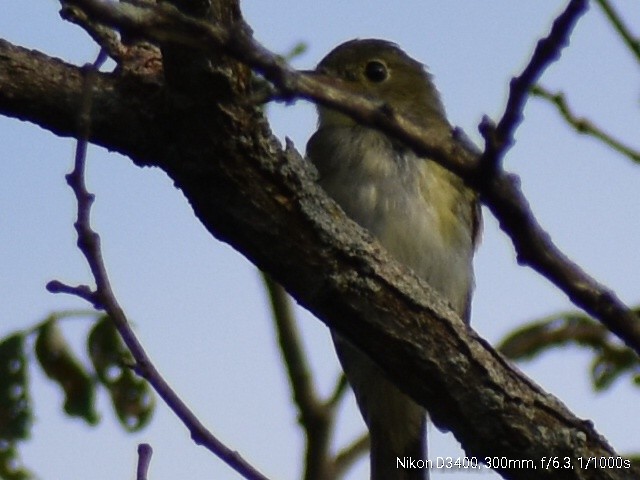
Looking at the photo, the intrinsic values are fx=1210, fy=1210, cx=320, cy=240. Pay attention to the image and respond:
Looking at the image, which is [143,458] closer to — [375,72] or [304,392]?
[304,392]

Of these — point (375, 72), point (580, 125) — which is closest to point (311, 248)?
point (580, 125)

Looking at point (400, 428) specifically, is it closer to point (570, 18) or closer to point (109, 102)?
point (109, 102)

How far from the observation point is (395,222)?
209 inches

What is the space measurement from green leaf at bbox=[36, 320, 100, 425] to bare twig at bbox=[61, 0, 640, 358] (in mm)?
2617

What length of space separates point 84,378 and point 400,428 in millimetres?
1703

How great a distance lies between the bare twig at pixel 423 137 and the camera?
1.56 metres

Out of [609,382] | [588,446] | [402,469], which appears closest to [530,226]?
[588,446]

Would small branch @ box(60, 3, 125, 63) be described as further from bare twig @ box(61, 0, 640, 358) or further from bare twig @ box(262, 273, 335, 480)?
bare twig @ box(262, 273, 335, 480)

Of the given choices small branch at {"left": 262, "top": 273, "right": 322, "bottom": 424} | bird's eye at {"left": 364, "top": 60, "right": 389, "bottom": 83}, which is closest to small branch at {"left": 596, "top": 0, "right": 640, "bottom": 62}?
small branch at {"left": 262, "top": 273, "right": 322, "bottom": 424}

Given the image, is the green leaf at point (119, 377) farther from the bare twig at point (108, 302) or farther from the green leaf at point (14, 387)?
the bare twig at point (108, 302)

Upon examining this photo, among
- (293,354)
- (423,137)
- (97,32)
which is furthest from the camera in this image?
(293,354)

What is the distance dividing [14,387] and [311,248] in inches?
61.1

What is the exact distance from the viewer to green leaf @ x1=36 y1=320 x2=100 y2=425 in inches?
168

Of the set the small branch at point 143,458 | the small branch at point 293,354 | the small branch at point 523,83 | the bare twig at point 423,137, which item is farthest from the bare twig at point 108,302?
the small branch at point 293,354
